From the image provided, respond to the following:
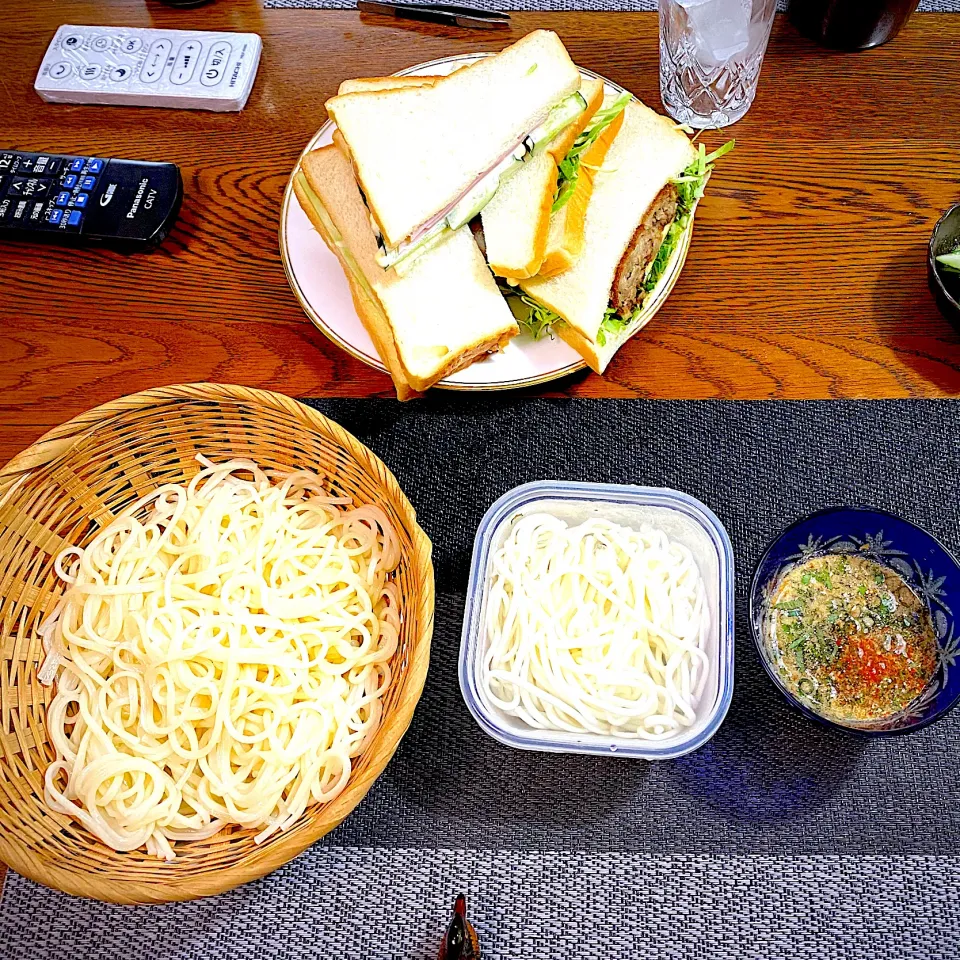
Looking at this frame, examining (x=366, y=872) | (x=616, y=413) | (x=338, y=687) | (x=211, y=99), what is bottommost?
(x=366, y=872)

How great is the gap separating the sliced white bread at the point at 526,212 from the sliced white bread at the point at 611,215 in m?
0.05

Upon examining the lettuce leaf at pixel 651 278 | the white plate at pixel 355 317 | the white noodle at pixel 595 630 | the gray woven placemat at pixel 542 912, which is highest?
the lettuce leaf at pixel 651 278

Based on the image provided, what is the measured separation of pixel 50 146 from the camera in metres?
1.55

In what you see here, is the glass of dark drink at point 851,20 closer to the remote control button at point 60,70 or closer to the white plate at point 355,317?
the white plate at point 355,317

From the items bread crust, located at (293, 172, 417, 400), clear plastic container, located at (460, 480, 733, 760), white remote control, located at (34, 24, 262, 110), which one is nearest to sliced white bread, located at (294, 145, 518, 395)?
bread crust, located at (293, 172, 417, 400)

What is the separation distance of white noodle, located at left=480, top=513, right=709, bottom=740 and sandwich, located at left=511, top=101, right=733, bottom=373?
285 mm

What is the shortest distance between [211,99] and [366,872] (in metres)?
1.27

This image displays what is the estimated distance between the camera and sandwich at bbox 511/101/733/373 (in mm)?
1261

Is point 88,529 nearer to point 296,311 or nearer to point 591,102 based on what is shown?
point 296,311

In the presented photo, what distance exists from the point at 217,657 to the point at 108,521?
0.29m

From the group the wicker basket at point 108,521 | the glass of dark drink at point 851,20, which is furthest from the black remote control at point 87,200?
the glass of dark drink at point 851,20

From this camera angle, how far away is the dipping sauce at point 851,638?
3.49ft

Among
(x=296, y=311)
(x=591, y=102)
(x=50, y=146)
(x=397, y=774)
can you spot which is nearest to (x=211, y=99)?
(x=50, y=146)

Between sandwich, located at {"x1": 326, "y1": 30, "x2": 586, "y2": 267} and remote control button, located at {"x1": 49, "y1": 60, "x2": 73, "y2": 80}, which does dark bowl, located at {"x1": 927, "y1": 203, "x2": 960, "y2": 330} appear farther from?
remote control button, located at {"x1": 49, "y1": 60, "x2": 73, "y2": 80}
